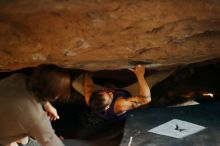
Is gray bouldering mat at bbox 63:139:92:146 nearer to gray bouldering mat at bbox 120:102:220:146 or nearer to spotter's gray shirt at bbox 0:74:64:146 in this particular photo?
gray bouldering mat at bbox 120:102:220:146

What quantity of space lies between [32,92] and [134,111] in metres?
1.31

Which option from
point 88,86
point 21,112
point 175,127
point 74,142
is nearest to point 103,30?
point 21,112

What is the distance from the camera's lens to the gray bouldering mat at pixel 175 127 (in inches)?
110

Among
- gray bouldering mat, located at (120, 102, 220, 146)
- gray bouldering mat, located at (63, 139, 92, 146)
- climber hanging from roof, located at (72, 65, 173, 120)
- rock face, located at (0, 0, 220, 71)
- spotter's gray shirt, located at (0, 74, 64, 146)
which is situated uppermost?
rock face, located at (0, 0, 220, 71)

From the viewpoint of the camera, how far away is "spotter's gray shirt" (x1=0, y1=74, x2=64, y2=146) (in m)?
2.32

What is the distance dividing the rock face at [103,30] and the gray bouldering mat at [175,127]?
0.58 metres

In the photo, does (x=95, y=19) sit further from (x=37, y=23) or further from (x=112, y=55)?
(x=112, y=55)

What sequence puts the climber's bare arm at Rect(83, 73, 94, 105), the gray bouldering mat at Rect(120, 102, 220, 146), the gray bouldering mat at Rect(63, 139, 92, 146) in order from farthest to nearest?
1. the climber's bare arm at Rect(83, 73, 94, 105)
2. the gray bouldering mat at Rect(63, 139, 92, 146)
3. the gray bouldering mat at Rect(120, 102, 220, 146)

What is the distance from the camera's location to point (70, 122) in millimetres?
4449

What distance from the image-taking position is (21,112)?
Answer: 7.61ft

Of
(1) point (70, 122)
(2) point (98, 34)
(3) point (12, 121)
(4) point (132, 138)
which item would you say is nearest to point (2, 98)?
(3) point (12, 121)

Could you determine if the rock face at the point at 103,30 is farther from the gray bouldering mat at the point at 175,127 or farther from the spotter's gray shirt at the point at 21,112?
the gray bouldering mat at the point at 175,127

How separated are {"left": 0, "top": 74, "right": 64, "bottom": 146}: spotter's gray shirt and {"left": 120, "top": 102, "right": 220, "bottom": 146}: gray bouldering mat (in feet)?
2.20

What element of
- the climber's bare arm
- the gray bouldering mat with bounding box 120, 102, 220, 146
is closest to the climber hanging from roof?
the climber's bare arm
